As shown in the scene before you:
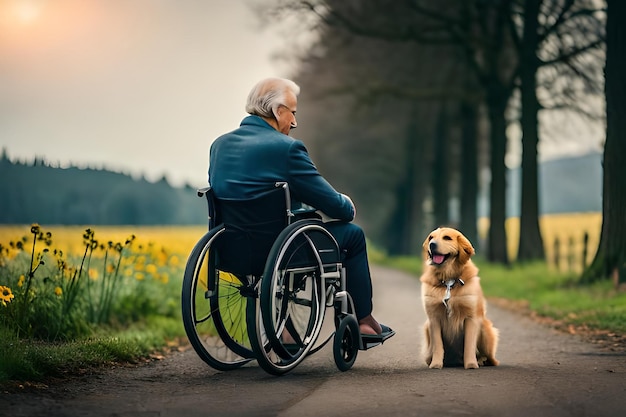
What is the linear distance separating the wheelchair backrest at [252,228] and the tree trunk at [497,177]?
15.6 metres

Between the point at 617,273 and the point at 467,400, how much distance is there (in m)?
8.01

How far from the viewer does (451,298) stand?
6.19 meters

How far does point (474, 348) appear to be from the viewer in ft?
20.5

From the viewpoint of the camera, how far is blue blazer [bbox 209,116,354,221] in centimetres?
581

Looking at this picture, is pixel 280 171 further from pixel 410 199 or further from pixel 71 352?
pixel 410 199

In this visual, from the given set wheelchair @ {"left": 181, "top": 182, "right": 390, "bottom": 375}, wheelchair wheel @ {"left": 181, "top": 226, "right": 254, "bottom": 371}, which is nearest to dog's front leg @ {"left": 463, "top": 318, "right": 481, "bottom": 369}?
wheelchair @ {"left": 181, "top": 182, "right": 390, "bottom": 375}

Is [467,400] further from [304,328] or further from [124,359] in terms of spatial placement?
[124,359]

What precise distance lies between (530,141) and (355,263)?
13486mm

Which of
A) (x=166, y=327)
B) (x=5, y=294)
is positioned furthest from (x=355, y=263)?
(x=166, y=327)

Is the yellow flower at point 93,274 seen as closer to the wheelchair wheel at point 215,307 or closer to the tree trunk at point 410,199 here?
the wheelchair wheel at point 215,307

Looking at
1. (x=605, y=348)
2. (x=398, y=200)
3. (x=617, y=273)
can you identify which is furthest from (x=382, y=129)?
(x=605, y=348)

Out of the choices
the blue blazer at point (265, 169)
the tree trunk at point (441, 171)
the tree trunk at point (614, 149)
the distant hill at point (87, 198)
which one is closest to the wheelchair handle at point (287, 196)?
the blue blazer at point (265, 169)

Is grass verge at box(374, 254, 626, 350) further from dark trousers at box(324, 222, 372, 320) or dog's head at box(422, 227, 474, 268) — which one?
dark trousers at box(324, 222, 372, 320)

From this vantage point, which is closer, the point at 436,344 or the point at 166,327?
the point at 436,344
